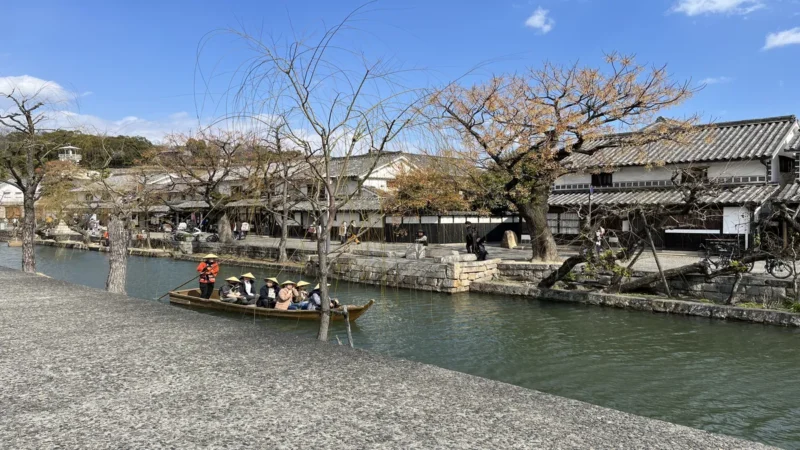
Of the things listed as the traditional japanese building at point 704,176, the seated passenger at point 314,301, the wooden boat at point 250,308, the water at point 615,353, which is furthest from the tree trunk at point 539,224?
the seated passenger at point 314,301

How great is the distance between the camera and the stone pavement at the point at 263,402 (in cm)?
283

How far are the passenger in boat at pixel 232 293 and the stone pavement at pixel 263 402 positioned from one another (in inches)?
353

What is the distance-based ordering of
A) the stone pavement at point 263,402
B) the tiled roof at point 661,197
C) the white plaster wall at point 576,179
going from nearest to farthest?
the stone pavement at point 263,402 → the tiled roof at point 661,197 → the white plaster wall at point 576,179

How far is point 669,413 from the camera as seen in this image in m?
7.80

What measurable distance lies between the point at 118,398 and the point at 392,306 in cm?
1256

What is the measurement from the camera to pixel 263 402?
333 centimetres

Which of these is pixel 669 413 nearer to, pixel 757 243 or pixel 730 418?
pixel 730 418

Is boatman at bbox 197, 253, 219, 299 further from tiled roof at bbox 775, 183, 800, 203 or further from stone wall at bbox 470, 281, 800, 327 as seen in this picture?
tiled roof at bbox 775, 183, 800, 203

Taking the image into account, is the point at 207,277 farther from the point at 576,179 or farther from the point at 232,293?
the point at 576,179

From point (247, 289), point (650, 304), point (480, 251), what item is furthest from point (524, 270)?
point (247, 289)

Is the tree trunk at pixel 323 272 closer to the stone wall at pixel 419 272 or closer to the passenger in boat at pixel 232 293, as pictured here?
the passenger in boat at pixel 232 293

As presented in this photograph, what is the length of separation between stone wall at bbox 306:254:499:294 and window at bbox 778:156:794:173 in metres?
13.5

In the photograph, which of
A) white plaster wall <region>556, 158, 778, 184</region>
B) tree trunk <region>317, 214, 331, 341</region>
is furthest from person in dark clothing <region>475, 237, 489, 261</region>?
tree trunk <region>317, 214, 331, 341</region>

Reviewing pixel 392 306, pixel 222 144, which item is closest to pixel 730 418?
pixel 392 306
